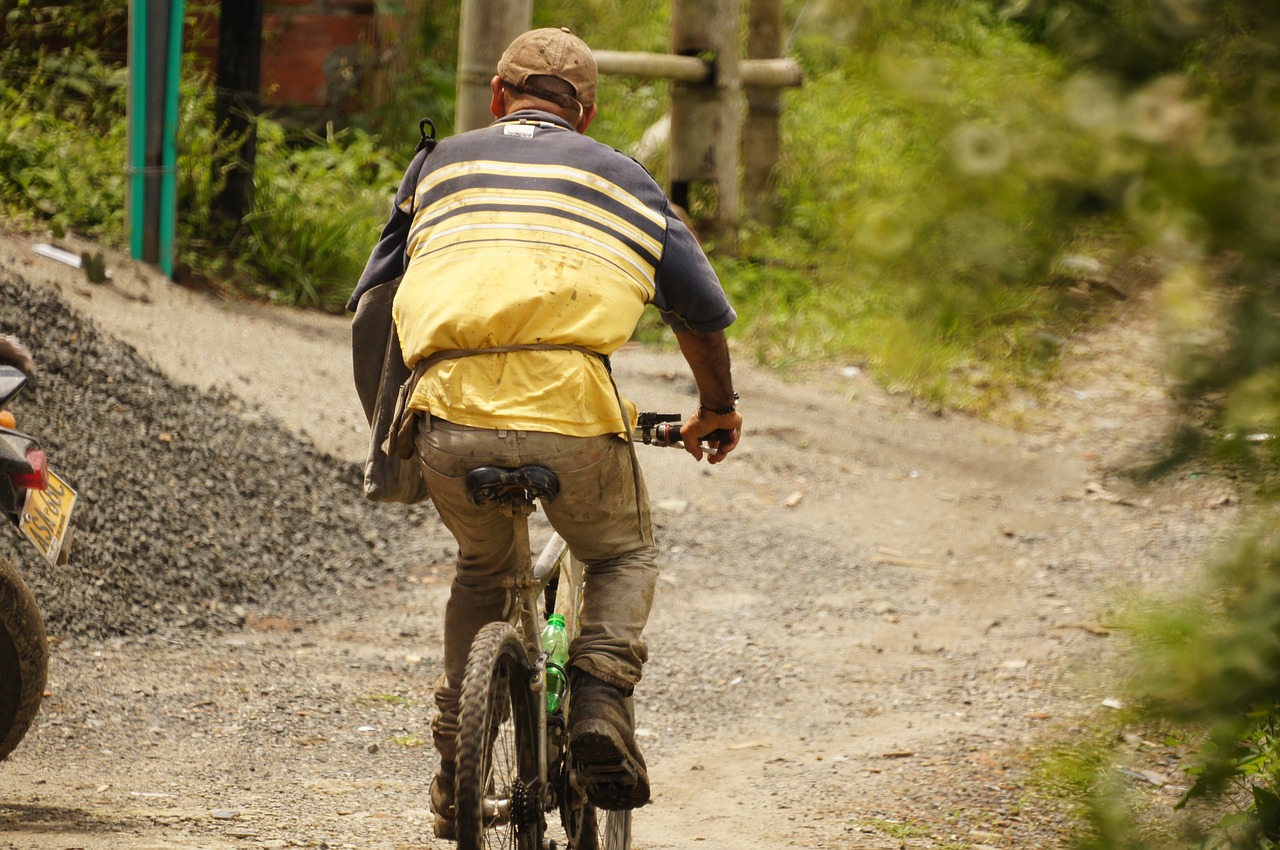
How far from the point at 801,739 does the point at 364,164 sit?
6.91 m

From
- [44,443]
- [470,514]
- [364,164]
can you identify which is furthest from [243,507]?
[364,164]

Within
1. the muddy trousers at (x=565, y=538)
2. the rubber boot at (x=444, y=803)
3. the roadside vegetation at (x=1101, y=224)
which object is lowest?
the rubber boot at (x=444, y=803)

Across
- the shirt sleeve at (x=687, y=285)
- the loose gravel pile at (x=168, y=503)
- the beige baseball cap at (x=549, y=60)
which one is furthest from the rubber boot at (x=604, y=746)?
the loose gravel pile at (x=168, y=503)

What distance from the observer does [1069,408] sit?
9031mm

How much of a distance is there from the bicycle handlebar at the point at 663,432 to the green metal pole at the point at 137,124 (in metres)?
5.65

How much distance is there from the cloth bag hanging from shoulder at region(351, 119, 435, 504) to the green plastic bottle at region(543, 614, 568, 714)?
1.45ft

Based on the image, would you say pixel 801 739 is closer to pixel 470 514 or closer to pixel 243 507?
pixel 470 514

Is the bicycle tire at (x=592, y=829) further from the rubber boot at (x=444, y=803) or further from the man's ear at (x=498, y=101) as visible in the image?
the man's ear at (x=498, y=101)

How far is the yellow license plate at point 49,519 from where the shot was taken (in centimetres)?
370

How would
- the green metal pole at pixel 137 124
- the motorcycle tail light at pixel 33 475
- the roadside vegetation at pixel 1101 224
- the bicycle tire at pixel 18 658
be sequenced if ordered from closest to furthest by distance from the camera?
the roadside vegetation at pixel 1101 224
the bicycle tire at pixel 18 658
the motorcycle tail light at pixel 33 475
the green metal pole at pixel 137 124

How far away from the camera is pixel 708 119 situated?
32.7 ft

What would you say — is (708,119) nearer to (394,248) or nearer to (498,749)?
(394,248)

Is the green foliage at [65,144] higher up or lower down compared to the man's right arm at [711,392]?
lower down

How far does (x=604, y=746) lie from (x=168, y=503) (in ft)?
11.3
